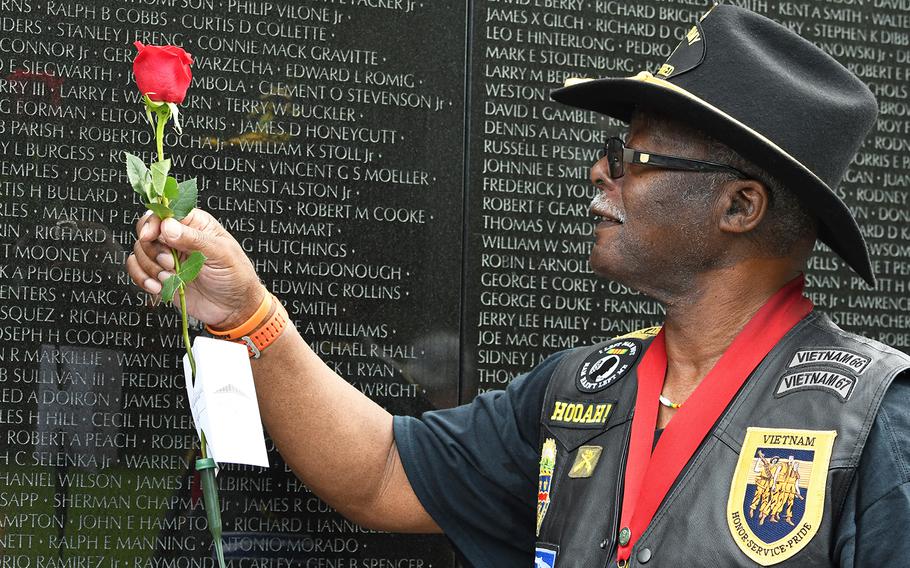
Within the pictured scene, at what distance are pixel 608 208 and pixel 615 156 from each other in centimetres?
15

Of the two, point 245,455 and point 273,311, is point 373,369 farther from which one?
point 245,455

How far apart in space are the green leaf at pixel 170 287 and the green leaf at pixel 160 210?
7.1 inches

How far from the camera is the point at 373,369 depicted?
391 centimetres

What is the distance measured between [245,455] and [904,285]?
2.92 m

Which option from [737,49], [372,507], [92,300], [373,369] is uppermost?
[737,49]

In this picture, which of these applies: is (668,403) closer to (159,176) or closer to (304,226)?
(304,226)

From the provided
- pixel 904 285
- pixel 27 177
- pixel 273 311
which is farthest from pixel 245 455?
pixel 904 285

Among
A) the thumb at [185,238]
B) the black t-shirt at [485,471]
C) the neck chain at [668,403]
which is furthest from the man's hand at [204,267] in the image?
the neck chain at [668,403]

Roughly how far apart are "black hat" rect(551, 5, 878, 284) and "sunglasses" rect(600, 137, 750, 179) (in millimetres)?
91

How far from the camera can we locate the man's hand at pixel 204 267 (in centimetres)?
287

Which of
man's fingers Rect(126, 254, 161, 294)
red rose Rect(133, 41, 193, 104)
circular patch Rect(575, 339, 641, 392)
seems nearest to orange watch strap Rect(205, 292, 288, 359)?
man's fingers Rect(126, 254, 161, 294)

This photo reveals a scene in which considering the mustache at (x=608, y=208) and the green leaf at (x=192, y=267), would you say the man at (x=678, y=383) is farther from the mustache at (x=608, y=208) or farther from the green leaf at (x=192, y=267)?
the green leaf at (x=192, y=267)

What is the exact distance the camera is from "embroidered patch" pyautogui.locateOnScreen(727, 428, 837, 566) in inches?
107

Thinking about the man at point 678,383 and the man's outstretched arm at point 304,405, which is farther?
the man's outstretched arm at point 304,405
